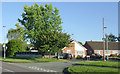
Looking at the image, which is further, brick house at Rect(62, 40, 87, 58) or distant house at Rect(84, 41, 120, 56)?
distant house at Rect(84, 41, 120, 56)

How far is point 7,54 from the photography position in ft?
226

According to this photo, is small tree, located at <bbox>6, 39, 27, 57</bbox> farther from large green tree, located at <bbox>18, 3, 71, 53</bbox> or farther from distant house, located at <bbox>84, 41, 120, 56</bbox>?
distant house, located at <bbox>84, 41, 120, 56</bbox>

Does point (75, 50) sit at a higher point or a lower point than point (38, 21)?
lower

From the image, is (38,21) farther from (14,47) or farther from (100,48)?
(100,48)

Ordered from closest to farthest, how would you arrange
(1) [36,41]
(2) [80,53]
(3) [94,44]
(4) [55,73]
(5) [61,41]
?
(4) [55,73] → (5) [61,41] → (1) [36,41] → (2) [80,53] → (3) [94,44]

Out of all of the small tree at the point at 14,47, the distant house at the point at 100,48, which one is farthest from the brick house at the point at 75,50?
the small tree at the point at 14,47

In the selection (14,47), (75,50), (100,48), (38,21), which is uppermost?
(38,21)

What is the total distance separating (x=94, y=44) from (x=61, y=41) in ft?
122

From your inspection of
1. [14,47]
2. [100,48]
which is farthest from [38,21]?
[100,48]

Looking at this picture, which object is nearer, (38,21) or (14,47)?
(38,21)

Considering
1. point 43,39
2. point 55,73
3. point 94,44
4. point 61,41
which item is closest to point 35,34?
point 43,39

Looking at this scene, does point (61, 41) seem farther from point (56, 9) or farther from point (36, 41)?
point (56, 9)

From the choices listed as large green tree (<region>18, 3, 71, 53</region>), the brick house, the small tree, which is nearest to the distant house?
the brick house

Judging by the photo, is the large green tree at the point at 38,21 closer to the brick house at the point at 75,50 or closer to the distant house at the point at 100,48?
the brick house at the point at 75,50
